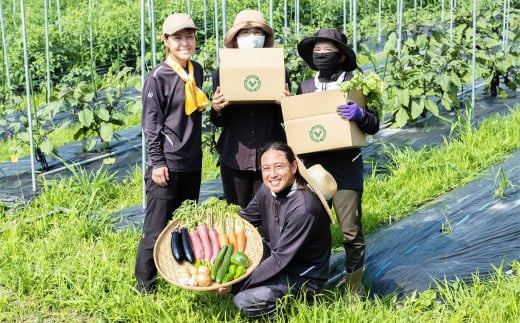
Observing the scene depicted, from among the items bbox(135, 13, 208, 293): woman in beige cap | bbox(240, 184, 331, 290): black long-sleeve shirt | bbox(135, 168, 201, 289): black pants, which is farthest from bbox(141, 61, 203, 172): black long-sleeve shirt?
bbox(240, 184, 331, 290): black long-sleeve shirt

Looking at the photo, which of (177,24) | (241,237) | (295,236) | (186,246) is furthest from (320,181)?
(177,24)

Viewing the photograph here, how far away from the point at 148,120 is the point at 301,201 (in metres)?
0.94

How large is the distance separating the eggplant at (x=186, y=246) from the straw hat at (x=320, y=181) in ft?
2.23

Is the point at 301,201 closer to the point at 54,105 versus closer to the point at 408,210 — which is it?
the point at 408,210

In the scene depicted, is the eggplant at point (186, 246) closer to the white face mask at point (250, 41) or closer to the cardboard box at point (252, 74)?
the cardboard box at point (252, 74)

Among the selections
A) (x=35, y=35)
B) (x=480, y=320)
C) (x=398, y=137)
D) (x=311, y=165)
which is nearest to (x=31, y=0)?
(x=35, y=35)

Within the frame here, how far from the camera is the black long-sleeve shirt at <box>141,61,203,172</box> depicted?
13.3 feet

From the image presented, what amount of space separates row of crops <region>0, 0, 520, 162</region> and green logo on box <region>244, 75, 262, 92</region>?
1375 mm

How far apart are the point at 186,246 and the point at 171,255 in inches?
3.7

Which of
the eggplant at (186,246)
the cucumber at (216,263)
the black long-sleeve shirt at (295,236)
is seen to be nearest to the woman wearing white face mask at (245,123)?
the black long-sleeve shirt at (295,236)

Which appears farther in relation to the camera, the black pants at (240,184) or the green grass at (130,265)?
the black pants at (240,184)

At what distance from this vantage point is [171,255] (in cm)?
391

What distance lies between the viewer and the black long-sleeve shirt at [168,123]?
4.05 meters

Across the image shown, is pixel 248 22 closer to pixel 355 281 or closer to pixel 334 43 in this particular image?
pixel 334 43
